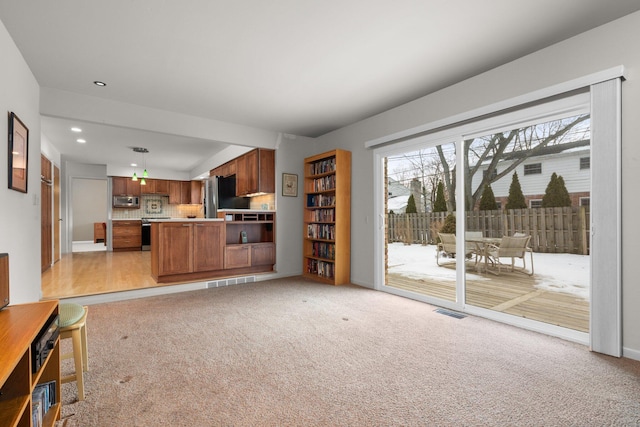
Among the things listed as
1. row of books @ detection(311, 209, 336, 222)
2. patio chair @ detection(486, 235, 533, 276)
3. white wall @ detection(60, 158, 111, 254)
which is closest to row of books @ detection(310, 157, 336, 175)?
row of books @ detection(311, 209, 336, 222)

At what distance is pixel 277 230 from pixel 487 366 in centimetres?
384

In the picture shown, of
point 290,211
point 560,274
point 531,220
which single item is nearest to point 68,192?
point 290,211

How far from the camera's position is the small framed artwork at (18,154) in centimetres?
252

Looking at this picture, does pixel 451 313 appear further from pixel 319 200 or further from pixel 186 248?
pixel 186 248

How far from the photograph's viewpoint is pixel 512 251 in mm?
3176

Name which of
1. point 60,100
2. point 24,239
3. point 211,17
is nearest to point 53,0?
point 211,17

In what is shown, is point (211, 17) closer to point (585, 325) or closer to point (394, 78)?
point (394, 78)

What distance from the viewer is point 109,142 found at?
20.5ft

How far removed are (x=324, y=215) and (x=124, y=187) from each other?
274 inches

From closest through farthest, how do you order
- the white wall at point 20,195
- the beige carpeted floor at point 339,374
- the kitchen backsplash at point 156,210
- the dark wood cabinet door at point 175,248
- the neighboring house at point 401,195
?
the beige carpeted floor at point 339,374 < the white wall at point 20,195 < the neighboring house at point 401,195 < the dark wood cabinet door at point 175,248 < the kitchen backsplash at point 156,210

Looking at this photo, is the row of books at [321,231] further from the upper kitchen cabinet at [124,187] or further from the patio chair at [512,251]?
the upper kitchen cabinet at [124,187]

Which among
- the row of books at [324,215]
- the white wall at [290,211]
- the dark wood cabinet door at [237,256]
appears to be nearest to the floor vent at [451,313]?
the row of books at [324,215]

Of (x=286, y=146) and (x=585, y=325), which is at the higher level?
(x=286, y=146)

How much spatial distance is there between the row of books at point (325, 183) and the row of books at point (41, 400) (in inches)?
156
